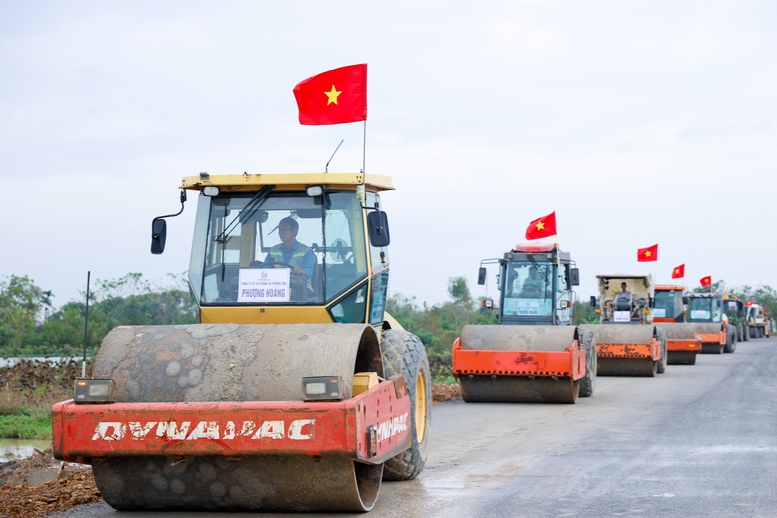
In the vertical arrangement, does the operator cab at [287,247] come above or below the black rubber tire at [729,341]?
above

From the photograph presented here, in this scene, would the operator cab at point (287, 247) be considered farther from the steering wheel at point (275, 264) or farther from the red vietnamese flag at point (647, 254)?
the red vietnamese flag at point (647, 254)

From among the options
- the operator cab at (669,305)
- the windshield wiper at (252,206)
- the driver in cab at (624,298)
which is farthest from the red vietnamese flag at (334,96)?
the operator cab at (669,305)

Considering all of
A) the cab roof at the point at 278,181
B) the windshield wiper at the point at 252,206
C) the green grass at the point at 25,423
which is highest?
the cab roof at the point at 278,181

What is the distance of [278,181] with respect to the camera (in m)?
8.14

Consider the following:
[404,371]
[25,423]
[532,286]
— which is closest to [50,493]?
[404,371]

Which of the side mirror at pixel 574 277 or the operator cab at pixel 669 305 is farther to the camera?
the operator cab at pixel 669 305

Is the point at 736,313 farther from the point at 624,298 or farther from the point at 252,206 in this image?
the point at 252,206

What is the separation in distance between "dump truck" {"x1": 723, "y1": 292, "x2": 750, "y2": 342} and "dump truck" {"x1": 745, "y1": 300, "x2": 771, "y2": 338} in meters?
5.26

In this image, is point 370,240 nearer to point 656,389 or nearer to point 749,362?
point 656,389

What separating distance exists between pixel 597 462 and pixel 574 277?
35.1 feet

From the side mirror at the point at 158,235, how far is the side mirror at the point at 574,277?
1301 cm

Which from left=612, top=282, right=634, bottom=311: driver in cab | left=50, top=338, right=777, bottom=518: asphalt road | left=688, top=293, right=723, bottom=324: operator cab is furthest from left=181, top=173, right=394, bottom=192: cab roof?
left=688, top=293, right=723, bottom=324: operator cab

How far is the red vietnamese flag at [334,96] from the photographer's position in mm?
9148

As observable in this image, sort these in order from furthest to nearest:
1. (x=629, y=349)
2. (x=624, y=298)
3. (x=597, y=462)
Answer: (x=624, y=298)
(x=629, y=349)
(x=597, y=462)
